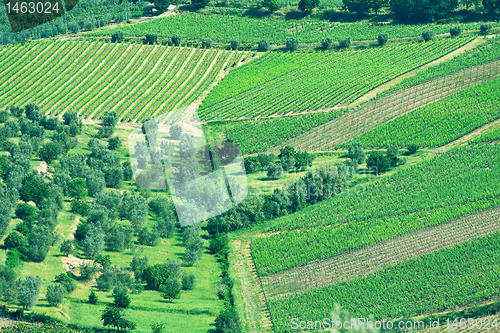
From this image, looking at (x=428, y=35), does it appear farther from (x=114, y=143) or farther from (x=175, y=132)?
(x=114, y=143)

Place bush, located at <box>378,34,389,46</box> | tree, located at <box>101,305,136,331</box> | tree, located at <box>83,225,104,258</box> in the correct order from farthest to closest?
bush, located at <box>378,34,389,46</box> < tree, located at <box>83,225,104,258</box> < tree, located at <box>101,305,136,331</box>

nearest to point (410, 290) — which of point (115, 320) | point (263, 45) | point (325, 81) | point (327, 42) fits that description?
point (115, 320)

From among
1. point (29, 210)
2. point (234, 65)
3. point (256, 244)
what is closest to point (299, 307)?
point (256, 244)

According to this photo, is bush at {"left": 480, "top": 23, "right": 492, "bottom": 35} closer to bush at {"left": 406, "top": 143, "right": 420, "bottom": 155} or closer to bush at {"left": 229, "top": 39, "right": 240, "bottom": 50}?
bush at {"left": 229, "top": 39, "right": 240, "bottom": 50}

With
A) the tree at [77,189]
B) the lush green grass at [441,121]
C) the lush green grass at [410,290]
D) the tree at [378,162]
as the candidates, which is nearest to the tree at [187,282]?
the lush green grass at [410,290]

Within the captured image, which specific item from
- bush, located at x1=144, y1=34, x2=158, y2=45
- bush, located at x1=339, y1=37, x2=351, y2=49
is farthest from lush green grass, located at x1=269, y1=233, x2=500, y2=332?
bush, located at x1=144, y1=34, x2=158, y2=45

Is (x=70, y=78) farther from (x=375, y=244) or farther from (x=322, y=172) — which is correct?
(x=375, y=244)
